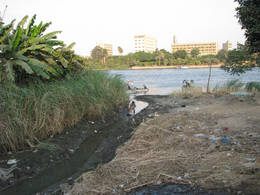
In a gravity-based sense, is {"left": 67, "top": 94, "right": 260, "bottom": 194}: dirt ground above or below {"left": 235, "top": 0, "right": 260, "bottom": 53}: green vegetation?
below

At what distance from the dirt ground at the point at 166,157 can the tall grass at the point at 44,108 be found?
326 millimetres

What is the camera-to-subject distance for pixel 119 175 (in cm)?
438

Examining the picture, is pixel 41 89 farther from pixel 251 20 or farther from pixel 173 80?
pixel 173 80

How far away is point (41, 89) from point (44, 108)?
2.87 ft

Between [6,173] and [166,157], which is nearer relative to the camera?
[166,157]

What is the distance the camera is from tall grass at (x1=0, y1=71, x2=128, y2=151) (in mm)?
5680

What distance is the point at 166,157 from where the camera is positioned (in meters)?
4.82

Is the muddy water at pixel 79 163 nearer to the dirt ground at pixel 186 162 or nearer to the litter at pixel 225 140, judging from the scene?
the dirt ground at pixel 186 162

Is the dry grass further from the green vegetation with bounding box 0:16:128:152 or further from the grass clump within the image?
the green vegetation with bounding box 0:16:128:152

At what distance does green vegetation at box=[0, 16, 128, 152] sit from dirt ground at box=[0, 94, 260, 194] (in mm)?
439

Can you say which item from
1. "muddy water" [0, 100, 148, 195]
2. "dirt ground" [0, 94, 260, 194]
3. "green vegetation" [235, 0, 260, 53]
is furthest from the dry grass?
"green vegetation" [235, 0, 260, 53]

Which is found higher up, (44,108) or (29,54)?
(29,54)

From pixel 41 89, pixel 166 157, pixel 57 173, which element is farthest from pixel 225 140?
pixel 41 89

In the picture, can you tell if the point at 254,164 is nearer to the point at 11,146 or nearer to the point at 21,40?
the point at 11,146
